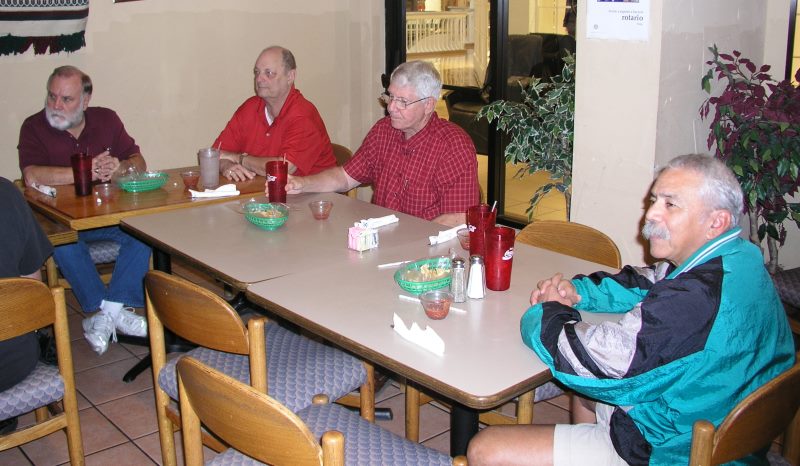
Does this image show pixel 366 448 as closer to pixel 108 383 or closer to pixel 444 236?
pixel 444 236

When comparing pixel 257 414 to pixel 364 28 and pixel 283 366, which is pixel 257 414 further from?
pixel 364 28

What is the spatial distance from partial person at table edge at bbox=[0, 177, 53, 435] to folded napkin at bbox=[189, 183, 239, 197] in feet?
2.63

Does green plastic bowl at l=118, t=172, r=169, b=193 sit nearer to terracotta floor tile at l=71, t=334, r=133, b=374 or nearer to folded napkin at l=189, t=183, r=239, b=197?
folded napkin at l=189, t=183, r=239, b=197

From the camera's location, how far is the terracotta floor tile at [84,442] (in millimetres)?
2889

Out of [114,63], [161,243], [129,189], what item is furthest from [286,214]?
[114,63]

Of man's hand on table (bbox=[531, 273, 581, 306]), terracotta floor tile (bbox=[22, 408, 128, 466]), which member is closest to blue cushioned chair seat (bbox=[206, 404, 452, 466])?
man's hand on table (bbox=[531, 273, 581, 306])

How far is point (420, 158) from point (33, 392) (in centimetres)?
172

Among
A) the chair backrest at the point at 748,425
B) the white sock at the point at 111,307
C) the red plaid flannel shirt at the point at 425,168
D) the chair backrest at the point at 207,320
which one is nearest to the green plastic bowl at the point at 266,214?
the red plaid flannel shirt at the point at 425,168

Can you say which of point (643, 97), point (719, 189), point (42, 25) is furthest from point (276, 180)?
point (42, 25)

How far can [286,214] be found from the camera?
9.80 ft

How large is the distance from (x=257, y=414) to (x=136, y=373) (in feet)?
6.82

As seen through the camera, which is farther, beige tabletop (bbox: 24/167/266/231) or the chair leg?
beige tabletop (bbox: 24/167/266/231)

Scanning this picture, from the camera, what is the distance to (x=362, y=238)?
2.66 meters

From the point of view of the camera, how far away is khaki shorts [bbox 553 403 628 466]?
6.33ft
